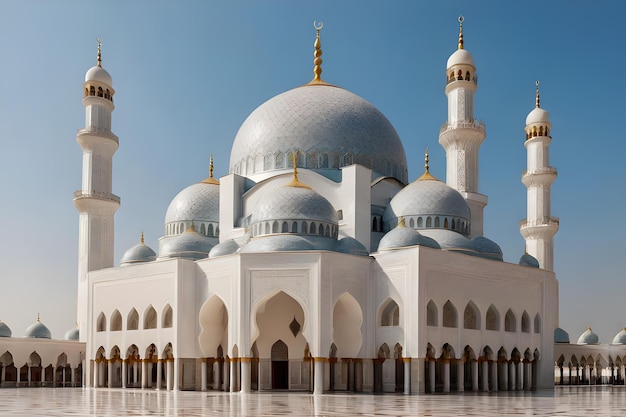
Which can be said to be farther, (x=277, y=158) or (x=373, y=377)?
(x=277, y=158)

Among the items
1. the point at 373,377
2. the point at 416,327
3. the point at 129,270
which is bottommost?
the point at 373,377

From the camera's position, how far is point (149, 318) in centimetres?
2400

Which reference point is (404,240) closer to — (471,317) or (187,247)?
(471,317)

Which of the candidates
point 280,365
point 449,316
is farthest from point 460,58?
point 280,365

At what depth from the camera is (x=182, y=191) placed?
92.9 ft

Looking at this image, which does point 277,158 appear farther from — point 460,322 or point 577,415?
point 577,415

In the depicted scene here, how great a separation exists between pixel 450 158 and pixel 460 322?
7.85m

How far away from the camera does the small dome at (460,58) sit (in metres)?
28.2

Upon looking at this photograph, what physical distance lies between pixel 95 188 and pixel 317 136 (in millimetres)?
7810

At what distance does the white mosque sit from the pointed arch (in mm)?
117

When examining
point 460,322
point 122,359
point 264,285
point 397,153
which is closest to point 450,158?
point 397,153

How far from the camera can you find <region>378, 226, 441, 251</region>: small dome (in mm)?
22172

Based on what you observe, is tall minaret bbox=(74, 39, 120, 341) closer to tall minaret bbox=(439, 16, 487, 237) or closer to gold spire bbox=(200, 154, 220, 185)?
gold spire bbox=(200, 154, 220, 185)

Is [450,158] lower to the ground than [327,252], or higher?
higher
